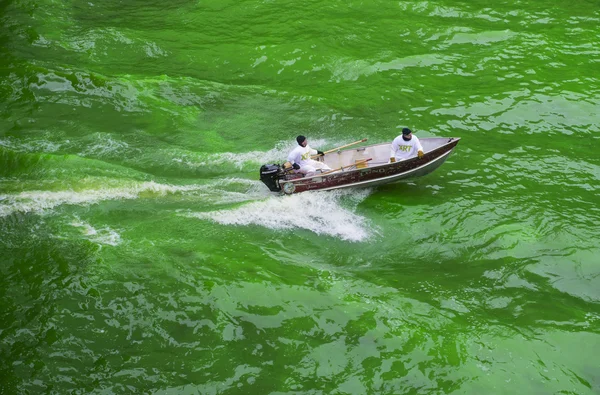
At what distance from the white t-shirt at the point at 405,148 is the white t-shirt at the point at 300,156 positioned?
2356 millimetres

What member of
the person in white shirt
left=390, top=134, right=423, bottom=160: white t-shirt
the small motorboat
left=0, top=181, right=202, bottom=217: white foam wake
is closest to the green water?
left=0, top=181, right=202, bottom=217: white foam wake

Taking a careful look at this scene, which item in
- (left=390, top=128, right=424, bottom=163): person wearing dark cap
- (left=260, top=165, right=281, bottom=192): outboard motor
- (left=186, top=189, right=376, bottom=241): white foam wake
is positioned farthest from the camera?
(left=260, top=165, right=281, bottom=192): outboard motor

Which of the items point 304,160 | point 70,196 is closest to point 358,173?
point 304,160

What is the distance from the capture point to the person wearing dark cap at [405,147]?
16977 mm

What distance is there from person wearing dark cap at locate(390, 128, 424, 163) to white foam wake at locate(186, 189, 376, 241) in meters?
1.34

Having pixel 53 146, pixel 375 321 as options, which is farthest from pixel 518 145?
pixel 53 146

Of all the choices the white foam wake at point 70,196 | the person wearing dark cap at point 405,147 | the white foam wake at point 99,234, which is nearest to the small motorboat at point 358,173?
the person wearing dark cap at point 405,147

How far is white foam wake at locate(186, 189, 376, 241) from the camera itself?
1636cm

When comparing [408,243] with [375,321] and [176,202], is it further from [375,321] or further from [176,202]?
[176,202]

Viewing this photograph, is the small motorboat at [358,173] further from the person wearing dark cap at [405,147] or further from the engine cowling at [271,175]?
the person wearing dark cap at [405,147]

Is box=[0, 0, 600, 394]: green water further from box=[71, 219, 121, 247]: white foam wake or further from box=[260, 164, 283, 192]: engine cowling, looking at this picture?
box=[260, 164, 283, 192]: engine cowling

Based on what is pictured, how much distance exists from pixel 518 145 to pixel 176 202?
34.7 ft

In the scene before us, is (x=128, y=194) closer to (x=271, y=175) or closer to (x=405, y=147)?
(x=271, y=175)

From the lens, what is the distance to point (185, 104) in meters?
22.2
